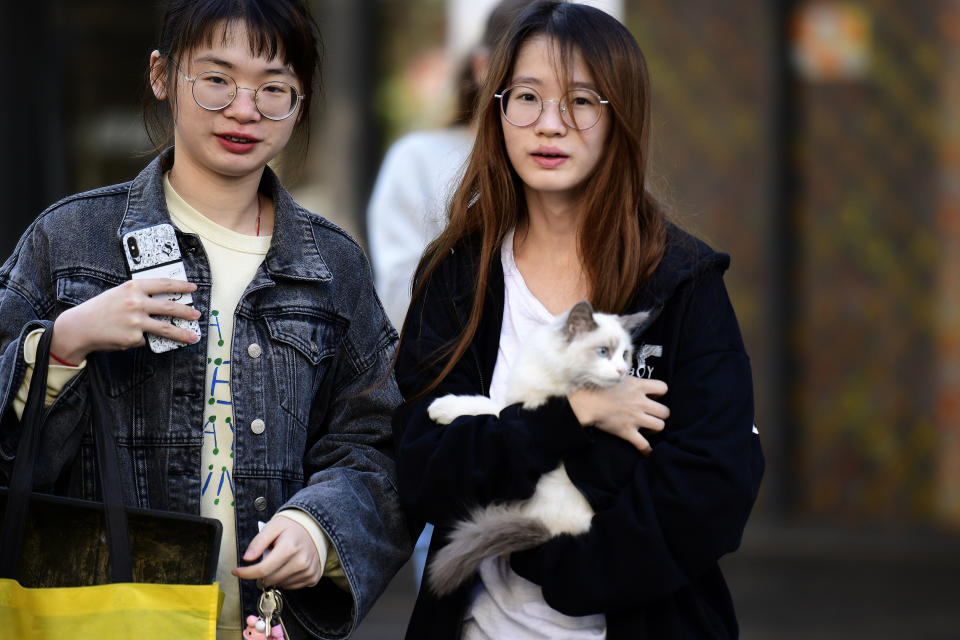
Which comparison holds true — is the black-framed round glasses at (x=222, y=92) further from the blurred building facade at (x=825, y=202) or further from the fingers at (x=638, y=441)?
the blurred building facade at (x=825, y=202)

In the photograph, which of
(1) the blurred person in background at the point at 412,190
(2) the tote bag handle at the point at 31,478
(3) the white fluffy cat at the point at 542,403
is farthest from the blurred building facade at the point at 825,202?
(2) the tote bag handle at the point at 31,478

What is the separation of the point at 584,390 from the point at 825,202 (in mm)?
5493

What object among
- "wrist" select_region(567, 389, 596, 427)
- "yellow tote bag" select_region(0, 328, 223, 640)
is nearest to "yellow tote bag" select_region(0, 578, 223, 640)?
"yellow tote bag" select_region(0, 328, 223, 640)

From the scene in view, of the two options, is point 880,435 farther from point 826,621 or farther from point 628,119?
point 628,119

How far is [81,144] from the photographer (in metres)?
8.20

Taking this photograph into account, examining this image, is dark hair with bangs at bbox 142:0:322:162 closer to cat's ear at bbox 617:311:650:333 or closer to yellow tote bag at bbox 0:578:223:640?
cat's ear at bbox 617:311:650:333

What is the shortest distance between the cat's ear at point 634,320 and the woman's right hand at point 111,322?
93cm

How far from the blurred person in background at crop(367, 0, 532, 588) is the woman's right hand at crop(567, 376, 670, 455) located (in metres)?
1.53

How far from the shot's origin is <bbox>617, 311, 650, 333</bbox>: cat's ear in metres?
2.47

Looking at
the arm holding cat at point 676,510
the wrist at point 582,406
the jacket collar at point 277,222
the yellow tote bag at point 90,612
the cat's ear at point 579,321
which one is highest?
the jacket collar at point 277,222

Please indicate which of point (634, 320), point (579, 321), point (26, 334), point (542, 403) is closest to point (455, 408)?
point (542, 403)

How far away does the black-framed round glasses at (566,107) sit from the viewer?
2572 millimetres

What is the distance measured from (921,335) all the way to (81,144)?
19.1 feet

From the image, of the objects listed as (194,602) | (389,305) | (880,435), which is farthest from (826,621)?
(194,602)
